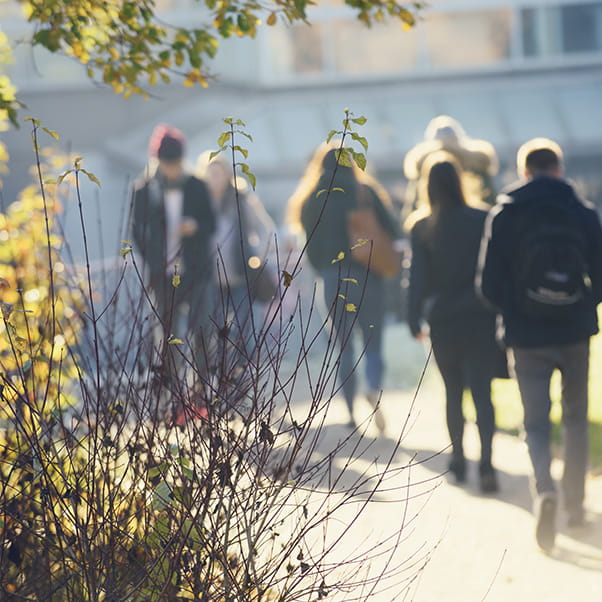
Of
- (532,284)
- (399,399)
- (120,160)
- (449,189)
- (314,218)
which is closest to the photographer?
(532,284)

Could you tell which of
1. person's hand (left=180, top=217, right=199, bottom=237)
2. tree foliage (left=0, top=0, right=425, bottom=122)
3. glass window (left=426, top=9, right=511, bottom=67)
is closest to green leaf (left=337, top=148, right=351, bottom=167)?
tree foliage (left=0, top=0, right=425, bottom=122)

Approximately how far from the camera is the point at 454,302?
22.9 ft

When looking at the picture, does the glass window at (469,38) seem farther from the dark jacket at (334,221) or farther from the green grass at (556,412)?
the dark jacket at (334,221)

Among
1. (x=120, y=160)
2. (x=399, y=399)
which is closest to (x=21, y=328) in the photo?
(x=399, y=399)

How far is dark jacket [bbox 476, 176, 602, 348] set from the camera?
5805 millimetres

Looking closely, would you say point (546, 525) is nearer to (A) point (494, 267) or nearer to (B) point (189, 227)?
(A) point (494, 267)

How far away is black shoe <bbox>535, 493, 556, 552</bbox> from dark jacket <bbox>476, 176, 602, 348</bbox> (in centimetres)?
72

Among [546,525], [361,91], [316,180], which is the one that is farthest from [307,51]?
[546,525]

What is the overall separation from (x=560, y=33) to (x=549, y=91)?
2462 mm

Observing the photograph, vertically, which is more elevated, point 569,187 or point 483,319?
point 569,187

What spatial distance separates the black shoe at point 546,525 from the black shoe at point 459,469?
1376 millimetres

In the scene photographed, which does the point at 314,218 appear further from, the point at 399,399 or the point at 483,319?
the point at 399,399

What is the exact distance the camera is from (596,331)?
5906mm

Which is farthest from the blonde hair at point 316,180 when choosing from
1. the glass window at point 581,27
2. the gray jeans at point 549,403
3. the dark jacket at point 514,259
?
the glass window at point 581,27
